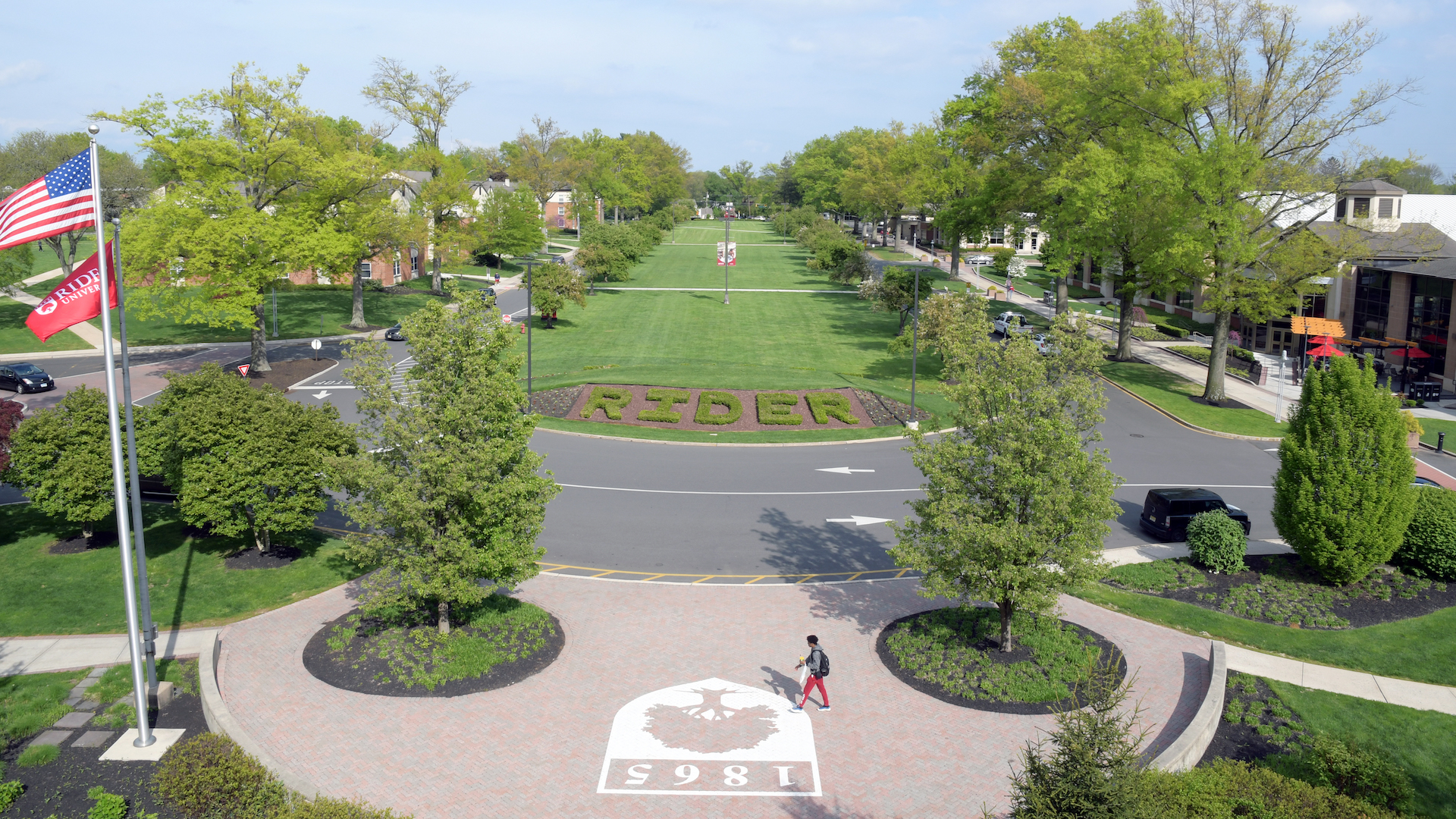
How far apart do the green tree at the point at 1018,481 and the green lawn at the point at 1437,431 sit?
32.0 meters

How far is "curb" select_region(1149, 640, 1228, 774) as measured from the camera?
574 inches

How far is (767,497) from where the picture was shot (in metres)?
29.5

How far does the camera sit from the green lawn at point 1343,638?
18719 mm

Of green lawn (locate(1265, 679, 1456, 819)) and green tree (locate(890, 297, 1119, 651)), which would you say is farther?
green tree (locate(890, 297, 1119, 651))

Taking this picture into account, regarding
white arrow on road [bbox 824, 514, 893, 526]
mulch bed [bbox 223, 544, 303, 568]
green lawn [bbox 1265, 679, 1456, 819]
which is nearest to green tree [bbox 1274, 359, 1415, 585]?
green lawn [bbox 1265, 679, 1456, 819]

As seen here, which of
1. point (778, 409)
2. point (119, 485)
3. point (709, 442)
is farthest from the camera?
point (778, 409)

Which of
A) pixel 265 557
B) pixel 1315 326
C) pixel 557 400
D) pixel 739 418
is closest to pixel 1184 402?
pixel 1315 326

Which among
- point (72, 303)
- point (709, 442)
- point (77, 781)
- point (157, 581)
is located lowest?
point (77, 781)

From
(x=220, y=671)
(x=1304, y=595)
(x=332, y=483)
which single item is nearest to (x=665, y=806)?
(x=220, y=671)

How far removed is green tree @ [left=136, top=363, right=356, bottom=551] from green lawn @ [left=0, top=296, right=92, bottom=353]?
3717 cm

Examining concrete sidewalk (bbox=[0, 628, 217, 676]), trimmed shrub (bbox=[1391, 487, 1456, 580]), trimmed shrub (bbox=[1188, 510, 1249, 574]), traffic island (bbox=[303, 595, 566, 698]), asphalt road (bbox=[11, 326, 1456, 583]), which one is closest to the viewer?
traffic island (bbox=[303, 595, 566, 698])

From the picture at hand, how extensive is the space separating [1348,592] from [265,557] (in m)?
26.7

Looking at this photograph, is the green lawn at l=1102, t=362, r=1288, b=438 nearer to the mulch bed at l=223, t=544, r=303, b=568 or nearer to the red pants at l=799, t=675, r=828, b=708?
the red pants at l=799, t=675, r=828, b=708

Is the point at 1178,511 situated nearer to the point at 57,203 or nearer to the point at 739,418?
the point at 739,418
